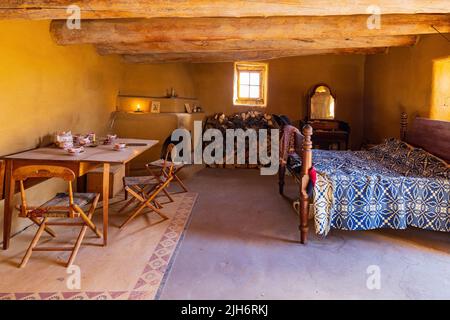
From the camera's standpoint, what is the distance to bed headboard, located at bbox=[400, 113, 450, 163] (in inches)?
141

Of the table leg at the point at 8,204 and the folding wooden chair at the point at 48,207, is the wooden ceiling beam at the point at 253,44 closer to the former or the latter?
the table leg at the point at 8,204

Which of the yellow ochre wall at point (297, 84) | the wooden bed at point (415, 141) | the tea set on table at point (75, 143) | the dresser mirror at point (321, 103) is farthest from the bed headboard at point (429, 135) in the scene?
the tea set on table at point (75, 143)

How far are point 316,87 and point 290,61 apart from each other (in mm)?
802

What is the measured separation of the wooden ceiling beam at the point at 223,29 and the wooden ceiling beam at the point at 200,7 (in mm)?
837

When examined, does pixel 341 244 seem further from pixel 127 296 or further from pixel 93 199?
pixel 93 199

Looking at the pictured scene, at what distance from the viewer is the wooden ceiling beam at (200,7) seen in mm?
2537

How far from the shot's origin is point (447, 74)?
3898mm

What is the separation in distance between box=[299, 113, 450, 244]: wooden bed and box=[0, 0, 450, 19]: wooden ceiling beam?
1012mm

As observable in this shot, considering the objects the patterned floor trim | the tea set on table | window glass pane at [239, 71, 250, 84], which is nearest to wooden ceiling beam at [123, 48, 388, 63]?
window glass pane at [239, 71, 250, 84]

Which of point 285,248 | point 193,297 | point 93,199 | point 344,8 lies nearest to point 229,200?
point 285,248

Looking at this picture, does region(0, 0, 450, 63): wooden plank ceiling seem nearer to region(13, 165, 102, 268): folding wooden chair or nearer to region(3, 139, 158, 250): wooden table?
region(3, 139, 158, 250): wooden table

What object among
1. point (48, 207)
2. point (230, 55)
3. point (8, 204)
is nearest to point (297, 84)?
→ point (230, 55)

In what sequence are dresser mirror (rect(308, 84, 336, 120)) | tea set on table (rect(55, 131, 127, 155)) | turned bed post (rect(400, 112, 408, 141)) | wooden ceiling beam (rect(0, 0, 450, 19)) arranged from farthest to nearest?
dresser mirror (rect(308, 84, 336, 120))
turned bed post (rect(400, 112, 408, 141))
tea set on table (rect(55, 131, 127, 155))
wooden ceiling beam (rect(0, 0, 450, 19))

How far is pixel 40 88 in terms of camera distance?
3371 millimetres
